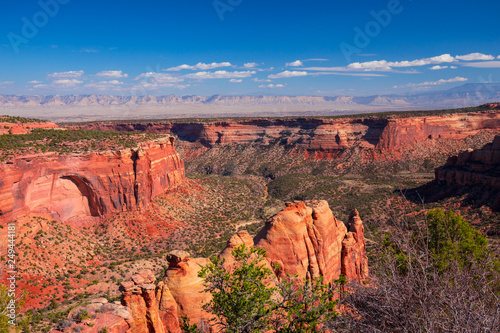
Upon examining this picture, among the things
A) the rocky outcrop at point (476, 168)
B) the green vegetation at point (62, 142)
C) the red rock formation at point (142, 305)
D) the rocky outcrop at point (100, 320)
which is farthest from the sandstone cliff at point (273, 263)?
the rocky outcrop at point (476, 168)

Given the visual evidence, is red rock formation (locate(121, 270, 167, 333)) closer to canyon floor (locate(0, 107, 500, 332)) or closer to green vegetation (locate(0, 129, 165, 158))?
canyon floor (locate(0, 107, 500, 332))

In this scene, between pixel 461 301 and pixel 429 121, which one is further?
pixel 429 121

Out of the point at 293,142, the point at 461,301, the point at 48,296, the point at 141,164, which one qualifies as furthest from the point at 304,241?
the point at 293,142

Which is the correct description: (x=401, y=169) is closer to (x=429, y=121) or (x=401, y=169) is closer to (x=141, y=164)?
(x=429, y=121)

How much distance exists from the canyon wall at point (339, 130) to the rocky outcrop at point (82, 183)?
7096cm

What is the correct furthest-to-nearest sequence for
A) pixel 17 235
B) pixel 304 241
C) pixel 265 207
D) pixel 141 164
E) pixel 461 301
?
pixel 265 207
pixel 141 164
pixel 17 235
pixel 304 241
pixel 461 301

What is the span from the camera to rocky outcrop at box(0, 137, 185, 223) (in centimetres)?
3472

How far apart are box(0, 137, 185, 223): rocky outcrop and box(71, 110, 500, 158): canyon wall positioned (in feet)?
233

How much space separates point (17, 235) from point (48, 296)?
8437mm

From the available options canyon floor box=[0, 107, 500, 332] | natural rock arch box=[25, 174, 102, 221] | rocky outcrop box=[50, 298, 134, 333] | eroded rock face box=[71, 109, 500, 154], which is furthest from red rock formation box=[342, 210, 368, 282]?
eroded rock face box=[71, 109, 500, 154]

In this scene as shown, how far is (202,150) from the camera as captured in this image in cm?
13112

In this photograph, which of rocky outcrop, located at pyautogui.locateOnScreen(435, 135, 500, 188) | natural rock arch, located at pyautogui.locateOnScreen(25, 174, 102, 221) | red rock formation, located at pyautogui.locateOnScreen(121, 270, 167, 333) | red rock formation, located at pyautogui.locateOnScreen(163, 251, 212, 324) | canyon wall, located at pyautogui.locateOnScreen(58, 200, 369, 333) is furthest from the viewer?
→ rocky outcrop, located at pyautogui.locateOnScreen(435, 135, 500, 188)

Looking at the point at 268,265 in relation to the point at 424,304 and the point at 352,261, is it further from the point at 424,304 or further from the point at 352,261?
the point at 424,304

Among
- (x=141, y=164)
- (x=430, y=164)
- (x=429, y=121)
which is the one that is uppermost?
(x=429, y=121)
